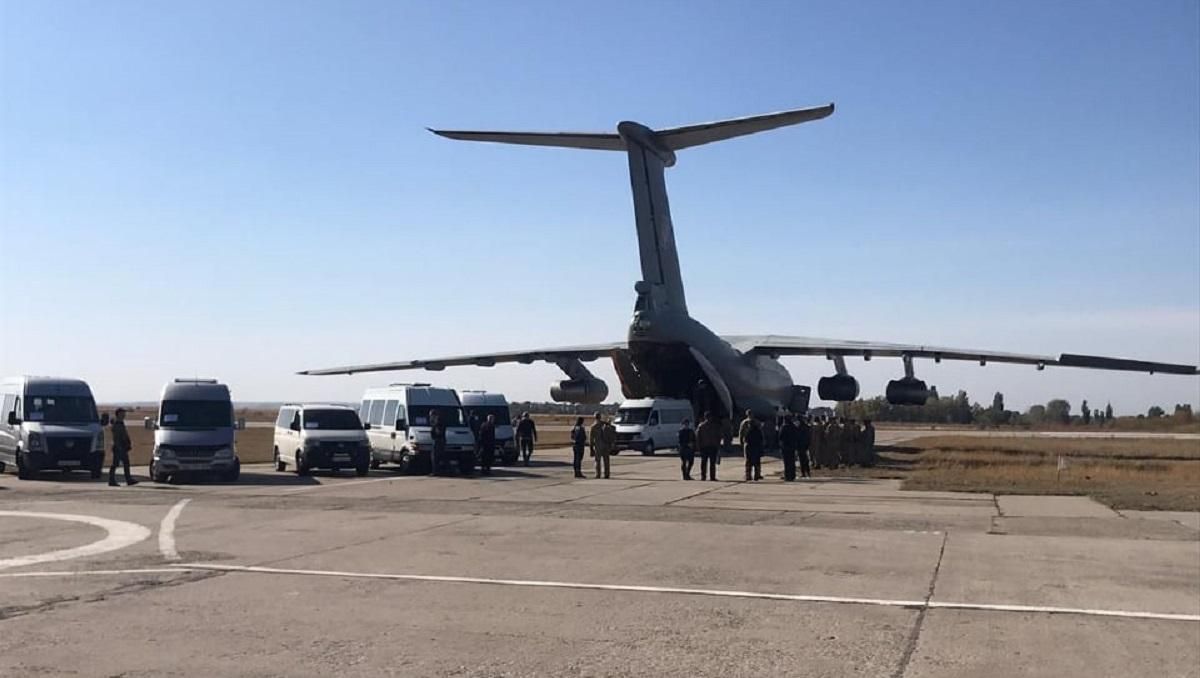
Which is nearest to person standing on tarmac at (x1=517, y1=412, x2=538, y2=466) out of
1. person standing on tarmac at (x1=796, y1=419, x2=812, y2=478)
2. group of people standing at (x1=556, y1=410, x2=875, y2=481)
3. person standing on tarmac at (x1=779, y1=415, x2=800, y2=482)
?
group of people standing at (x1=556, y1=410, x2=875, y2=481)

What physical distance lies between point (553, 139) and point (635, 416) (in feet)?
33.3

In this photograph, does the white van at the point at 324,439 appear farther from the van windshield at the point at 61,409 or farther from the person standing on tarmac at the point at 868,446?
the person standing on tarmac at the point at 868,446

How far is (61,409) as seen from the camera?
26.7 metres

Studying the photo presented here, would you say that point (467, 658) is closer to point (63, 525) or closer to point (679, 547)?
point (679, 547)

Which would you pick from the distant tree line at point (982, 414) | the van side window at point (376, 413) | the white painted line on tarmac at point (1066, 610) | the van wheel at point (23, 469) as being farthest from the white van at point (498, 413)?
the distant tree line at point (982, 414)

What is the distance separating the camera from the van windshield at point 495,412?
33.1m

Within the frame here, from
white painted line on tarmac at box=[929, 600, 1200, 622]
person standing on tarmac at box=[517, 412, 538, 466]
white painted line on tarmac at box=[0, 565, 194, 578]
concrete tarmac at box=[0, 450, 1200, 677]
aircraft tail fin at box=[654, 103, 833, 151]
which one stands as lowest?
white painted line on tarmac at box=[929, 600, 1200, 622]

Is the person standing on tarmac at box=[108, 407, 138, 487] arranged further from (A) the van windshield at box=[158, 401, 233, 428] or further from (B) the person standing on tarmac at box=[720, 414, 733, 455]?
(B) the person standing on tarmac at box=[720, 414, 733, 455]

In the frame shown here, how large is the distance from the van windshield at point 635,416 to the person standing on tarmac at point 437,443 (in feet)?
47.6

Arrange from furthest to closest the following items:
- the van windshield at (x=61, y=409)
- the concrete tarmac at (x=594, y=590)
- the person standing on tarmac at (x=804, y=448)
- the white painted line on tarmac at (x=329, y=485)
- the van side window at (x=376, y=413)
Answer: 1. the van side window at (x=376, y=413)
2. the person standing on tarmac at (x=804, y=448)
3. the van windshield at (x=61, y=409)
4. the white painted line on tarmac at (x=329, y=485)
5. the concrete tarmac at (x=594, y=590)

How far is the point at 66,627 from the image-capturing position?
8.50 m

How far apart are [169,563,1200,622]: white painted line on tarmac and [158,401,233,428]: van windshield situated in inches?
573

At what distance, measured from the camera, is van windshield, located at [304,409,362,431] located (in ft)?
91.6

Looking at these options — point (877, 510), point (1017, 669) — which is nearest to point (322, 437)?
point (877, 510)
